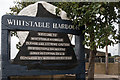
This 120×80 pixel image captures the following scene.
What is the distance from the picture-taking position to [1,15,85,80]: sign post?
4012 millimetres

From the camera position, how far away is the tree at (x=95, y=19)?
169 inches

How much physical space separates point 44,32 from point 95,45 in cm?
154

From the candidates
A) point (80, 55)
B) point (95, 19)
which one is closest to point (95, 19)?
point (95, 19)

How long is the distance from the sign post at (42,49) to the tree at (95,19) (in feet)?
0.82

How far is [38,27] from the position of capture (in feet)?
14.0

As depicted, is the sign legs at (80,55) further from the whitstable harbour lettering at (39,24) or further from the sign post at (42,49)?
the whitstable harbour lettering at (39,24)

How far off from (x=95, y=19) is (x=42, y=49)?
170 cm

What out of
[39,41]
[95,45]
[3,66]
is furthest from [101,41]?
[3,66]

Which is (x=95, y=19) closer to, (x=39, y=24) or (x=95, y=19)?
(x=95, y=19)

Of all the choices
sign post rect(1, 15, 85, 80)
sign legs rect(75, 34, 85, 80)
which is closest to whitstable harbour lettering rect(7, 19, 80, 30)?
sign post rect(1, 15, 85, 80)

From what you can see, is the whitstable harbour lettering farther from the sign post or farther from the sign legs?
the sign legs

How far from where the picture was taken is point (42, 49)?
4.25 metres

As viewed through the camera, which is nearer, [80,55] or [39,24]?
[39,24]

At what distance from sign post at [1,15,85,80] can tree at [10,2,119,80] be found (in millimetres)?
250
